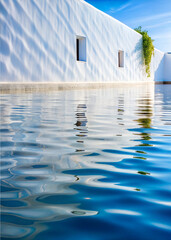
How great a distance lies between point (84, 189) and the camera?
44.8 inches

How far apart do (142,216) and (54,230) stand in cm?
25

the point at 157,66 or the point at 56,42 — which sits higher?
the point at 157,66

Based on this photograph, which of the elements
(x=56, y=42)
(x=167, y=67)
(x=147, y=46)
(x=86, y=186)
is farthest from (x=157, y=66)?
(x=86, y=186)

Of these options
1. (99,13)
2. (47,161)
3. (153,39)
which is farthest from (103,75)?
(47,161)

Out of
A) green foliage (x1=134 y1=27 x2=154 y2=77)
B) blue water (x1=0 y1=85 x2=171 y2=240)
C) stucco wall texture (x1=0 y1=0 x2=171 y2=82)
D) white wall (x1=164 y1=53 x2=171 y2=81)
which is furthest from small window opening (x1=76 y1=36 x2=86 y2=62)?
white wall (x1=164 y1=53 x2=171 y2=81)

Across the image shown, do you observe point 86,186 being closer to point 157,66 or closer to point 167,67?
point 157,66

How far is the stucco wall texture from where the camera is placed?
9.19m

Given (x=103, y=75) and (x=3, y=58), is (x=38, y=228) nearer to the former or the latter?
(x=3, y=58)

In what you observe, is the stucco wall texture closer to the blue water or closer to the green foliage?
the green foliage

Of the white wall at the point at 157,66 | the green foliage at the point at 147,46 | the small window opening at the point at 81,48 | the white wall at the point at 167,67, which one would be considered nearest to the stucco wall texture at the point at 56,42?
the small window opening at the point at 81,48

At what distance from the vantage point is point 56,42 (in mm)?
11359

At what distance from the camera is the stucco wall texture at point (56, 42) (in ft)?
30.1

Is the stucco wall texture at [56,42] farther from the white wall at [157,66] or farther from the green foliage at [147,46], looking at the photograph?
the white wall at [157,66]

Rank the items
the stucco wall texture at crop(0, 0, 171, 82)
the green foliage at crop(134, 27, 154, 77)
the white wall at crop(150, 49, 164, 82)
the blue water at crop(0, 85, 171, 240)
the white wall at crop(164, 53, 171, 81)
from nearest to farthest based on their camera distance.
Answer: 1. the blue water at crop(0, 85, 171, 240)
2. the stucco wall texture at crop(0, 0, 171, 82)
3. the green foliage at crop(134, 27, 154, 77)
4. the white wall at crop(150, 49, 164, 82)
5. the white wall at crop(164, 53, 171, 81)
